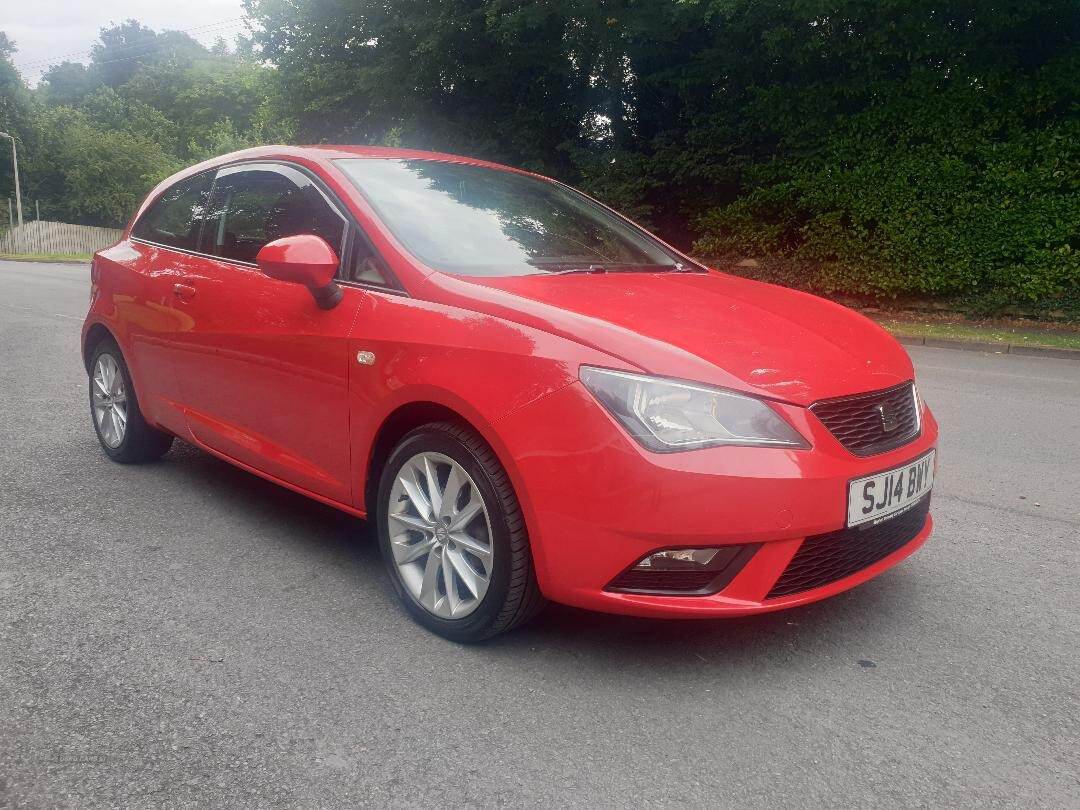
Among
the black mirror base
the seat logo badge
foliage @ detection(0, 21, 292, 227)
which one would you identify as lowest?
the seat logo badge

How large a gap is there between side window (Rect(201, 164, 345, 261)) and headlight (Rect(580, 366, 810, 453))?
55.6 inches

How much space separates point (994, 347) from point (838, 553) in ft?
34.2

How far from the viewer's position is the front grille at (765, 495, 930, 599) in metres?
2.74

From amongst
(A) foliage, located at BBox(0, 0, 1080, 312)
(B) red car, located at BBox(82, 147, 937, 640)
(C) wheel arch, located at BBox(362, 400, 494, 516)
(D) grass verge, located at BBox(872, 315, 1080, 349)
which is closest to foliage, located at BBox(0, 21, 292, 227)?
(A) foliage, located at BBox(0, 0, 1080, 312)

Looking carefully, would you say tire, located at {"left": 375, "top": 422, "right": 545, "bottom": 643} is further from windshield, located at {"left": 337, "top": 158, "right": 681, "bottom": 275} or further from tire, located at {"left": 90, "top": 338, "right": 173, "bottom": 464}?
tire, located at {"left": 90, "top": 338, "right": 173, "bottom": 464}

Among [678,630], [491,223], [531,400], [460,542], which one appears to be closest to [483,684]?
[460,542]

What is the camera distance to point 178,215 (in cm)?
476

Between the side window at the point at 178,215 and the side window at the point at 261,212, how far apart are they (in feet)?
0.39

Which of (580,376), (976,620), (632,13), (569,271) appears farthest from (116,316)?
(632,13)

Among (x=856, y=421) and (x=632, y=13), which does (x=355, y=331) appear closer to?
(x=856, y=421)

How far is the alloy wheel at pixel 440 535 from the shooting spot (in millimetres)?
2957

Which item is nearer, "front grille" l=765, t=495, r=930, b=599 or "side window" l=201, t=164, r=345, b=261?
"front grille" l=765, t=495, r=930, b=599

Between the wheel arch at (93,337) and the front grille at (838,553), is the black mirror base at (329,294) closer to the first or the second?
the front grille at (838,553)

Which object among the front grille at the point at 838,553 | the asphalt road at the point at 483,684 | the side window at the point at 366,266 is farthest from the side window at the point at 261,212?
the front grille at the point at 838,553
